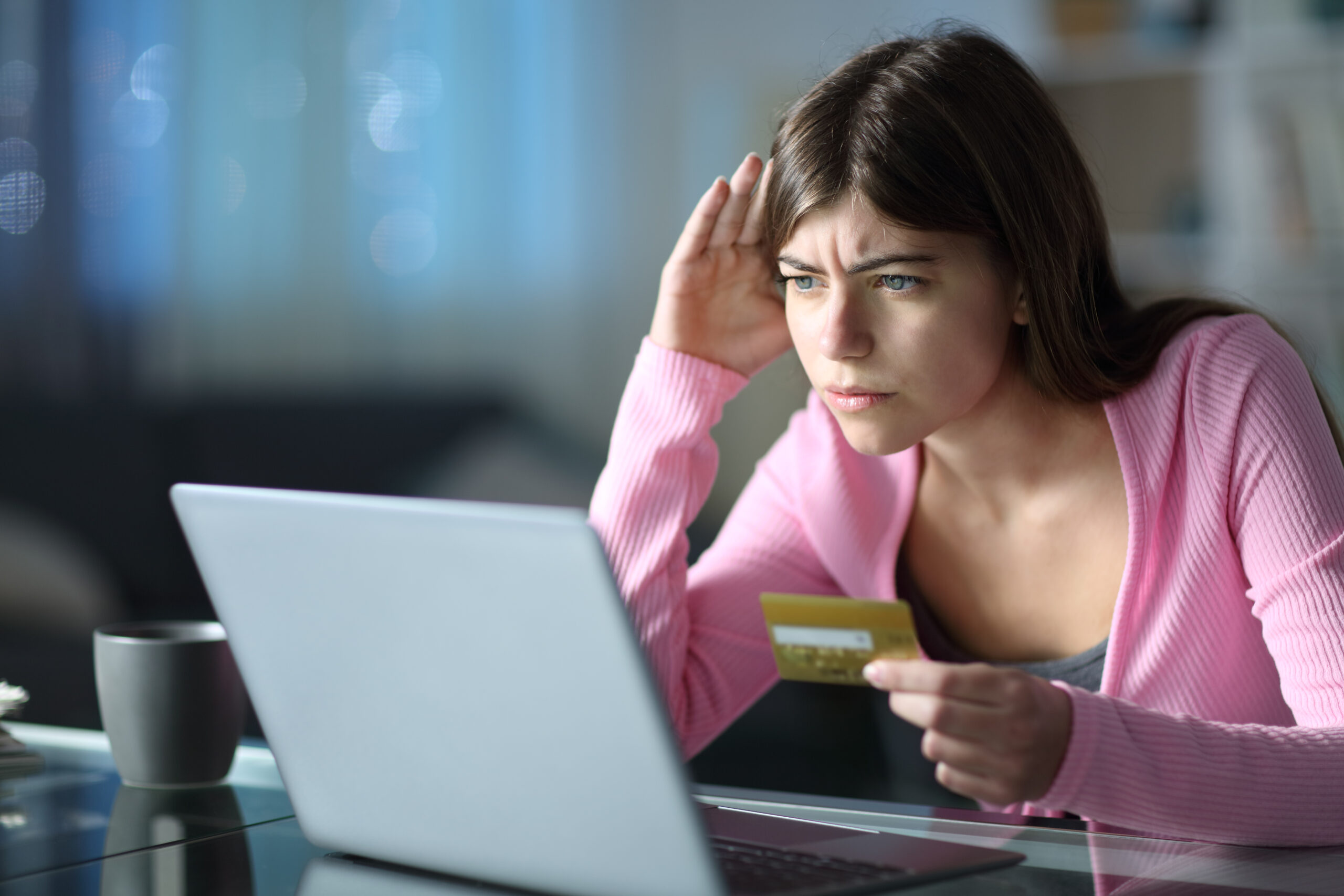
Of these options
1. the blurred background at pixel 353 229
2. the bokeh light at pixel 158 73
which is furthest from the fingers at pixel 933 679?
the bokeh light at pixel 158 73

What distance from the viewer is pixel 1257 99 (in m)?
2.56

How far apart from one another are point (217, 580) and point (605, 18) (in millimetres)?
2630

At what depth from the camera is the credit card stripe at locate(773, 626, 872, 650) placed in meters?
0.88

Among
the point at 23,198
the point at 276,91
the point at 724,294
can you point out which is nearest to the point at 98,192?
the point at 23,198

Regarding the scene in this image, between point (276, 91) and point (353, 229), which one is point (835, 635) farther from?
point (276, 91)

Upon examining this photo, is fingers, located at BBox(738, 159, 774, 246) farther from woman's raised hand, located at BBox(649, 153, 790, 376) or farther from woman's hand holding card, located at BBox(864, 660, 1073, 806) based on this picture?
woman's hand holding card, located at BBox(864, 660, 1073, 806)

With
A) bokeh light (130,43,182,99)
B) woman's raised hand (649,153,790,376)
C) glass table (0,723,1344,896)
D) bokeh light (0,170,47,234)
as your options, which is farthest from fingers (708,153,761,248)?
bokeh light (0,170,47,234)

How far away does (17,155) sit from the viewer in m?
3.19

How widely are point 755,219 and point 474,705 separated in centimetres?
63

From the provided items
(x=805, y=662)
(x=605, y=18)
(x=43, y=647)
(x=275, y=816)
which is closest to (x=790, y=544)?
(x=805, y=662)

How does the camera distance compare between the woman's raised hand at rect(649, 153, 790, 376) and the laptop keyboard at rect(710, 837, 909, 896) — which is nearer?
the laptop keyboard at rect(710, 837, 909, 896)

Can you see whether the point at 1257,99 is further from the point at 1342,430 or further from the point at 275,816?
the point at 275,816

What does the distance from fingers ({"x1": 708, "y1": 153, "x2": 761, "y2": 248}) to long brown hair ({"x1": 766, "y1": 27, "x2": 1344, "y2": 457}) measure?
4 centimetres

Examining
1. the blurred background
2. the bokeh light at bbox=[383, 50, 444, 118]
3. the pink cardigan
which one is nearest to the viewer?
the pink cardigan
